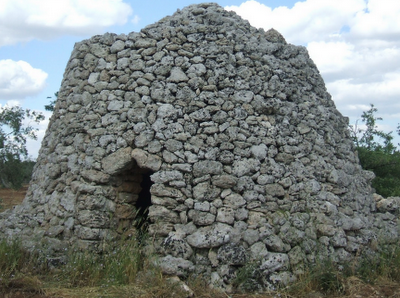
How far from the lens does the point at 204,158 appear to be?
567 cm

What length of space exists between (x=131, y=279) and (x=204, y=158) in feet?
5.49

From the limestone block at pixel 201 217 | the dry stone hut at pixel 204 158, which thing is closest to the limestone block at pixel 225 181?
the dry stone hut at pixel 204 158

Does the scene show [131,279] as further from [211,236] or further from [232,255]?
[232,255]

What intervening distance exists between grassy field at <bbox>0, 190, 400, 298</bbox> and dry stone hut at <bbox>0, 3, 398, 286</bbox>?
190 millimetres

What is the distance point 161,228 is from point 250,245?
1.06 metres

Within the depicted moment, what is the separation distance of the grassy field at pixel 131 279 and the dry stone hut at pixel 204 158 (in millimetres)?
190

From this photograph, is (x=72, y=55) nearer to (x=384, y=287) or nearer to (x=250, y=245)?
(x=250, y=245)

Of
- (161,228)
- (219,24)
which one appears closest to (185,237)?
(161,228)

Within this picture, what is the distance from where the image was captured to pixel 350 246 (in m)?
5.65

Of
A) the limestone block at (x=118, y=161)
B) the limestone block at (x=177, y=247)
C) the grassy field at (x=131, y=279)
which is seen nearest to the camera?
the grassy field at (x=131, y=279)

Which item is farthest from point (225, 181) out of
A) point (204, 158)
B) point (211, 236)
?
point (211, 236)

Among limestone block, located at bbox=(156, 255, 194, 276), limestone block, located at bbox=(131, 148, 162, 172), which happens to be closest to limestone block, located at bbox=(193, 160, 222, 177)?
limestone block, located at bbox=(131, 148, 162, 172)

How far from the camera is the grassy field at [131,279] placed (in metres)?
4.83

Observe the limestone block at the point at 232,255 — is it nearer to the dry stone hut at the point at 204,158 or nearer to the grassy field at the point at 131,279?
the dry stone hut at the point at 204,158
